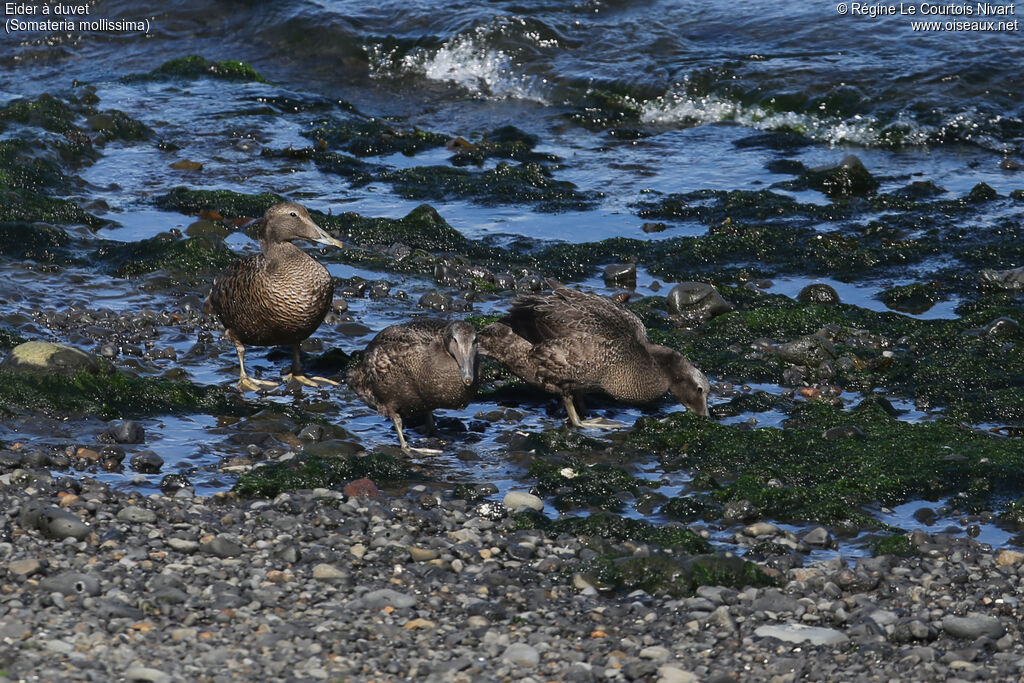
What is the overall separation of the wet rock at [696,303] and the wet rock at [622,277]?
868mm

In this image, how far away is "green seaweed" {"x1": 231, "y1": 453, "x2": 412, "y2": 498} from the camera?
734cm

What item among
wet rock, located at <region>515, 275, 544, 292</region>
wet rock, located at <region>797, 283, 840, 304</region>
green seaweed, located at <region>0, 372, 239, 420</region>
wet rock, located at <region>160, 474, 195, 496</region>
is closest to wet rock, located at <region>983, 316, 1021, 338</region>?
wet rock, located at <region>797, 283, 840, 304</region>

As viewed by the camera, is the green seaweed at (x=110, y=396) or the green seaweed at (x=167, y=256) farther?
the green seaweed at (x=167, y=256)

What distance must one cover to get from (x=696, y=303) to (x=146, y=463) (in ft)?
16.8

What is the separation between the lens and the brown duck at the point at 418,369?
8.21 meters

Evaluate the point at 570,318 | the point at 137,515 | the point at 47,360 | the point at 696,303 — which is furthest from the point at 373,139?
the point at 137,515

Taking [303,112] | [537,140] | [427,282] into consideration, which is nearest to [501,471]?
[427,282]

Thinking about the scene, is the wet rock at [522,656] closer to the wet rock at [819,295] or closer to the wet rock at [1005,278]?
the wet rock at [819,295]

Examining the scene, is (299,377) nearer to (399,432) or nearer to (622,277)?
(399,432)

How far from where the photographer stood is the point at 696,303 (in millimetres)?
10828

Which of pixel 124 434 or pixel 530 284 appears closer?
pixel 124 434

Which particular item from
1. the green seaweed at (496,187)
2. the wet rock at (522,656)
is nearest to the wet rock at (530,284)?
the green seaweed at (496,187)

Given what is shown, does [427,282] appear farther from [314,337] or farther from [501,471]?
[501,471]

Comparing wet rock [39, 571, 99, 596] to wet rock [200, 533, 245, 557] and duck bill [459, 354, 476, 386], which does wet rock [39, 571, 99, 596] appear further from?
duck bill [459, 354, 476, 386]
